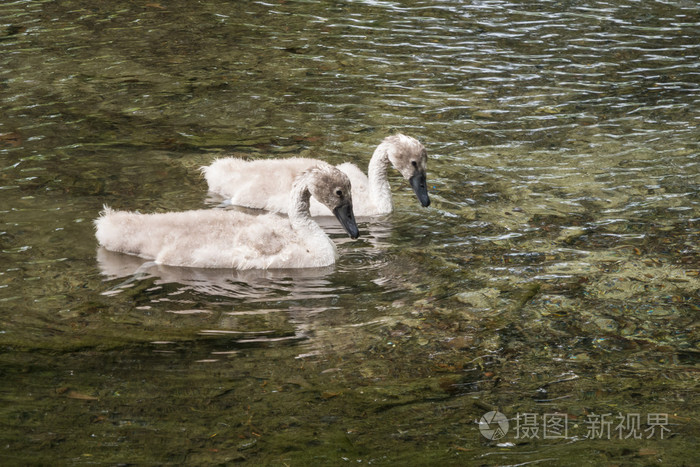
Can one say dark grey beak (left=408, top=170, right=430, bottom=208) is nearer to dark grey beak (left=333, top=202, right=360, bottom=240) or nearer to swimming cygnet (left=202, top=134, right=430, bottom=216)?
swimming cygnet (left=202, top=134, right=430, bottom=216)

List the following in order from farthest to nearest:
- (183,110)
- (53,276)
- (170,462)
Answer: (183,110) < (53,276) < (170,462)

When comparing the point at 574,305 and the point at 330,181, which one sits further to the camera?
the point at 330,181

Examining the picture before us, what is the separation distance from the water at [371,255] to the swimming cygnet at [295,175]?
22 centimetres

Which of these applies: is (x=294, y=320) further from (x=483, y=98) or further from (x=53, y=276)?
(x=483, y=98)

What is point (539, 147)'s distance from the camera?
9500 millimetres

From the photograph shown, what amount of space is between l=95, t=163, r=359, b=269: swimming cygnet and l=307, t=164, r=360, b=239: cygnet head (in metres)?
0.27

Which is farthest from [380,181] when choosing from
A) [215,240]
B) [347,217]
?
[215,240]

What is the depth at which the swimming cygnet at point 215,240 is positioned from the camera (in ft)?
23.3

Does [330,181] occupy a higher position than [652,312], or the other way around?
[330,181]

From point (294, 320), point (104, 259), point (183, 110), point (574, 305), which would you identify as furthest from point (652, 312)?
point (183, 110)

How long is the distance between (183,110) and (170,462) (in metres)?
6.63

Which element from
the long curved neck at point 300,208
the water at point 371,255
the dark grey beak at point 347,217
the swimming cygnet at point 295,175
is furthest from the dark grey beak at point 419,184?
the long curved neck at point 300,208

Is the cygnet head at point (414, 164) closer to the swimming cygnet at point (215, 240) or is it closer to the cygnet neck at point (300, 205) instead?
the cygnet neck at point (300, 205)

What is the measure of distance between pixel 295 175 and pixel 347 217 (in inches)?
32.2
